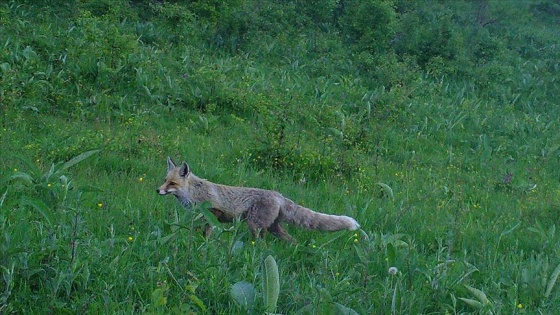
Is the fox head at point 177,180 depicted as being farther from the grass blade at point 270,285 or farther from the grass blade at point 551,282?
the grass blade at point 551,282

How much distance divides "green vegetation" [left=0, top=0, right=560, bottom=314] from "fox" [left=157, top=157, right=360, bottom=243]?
0.15 meters

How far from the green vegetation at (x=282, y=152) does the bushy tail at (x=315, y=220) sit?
0.14m

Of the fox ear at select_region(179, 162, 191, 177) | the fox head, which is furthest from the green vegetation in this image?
the fox ear at select_region(179, 162, 191, 177)

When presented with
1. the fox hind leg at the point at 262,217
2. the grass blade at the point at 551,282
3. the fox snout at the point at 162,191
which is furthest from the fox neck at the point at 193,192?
the grass blade at the point at 551,282

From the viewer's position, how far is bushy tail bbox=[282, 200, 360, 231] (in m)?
7.80

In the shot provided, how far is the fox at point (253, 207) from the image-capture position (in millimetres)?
7781

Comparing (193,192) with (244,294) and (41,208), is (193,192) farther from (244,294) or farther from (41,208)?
(244,294)

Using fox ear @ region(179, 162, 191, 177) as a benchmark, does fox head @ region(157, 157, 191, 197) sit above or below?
below

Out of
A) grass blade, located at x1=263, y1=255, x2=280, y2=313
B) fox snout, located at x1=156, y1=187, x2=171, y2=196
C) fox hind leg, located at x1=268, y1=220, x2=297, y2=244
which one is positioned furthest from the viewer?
fox snout, located at x1=156, y1=187, x2=171, y2=196

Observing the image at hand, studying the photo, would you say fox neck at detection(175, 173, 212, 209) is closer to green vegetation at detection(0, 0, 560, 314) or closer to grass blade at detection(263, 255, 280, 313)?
green vegetation at detection(0, 0, 560, 314)

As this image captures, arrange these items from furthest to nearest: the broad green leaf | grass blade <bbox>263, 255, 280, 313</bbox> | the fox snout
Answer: the fox snout, the broad green leaf, grass blade <bbox>263, 255, 280, 313</bbox>

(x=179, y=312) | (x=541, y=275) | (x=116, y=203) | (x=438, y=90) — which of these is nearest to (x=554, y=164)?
(x=438, y=90)

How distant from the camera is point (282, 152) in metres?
10.5

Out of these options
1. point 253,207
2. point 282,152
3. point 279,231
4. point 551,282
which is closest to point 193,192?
point 253,207
